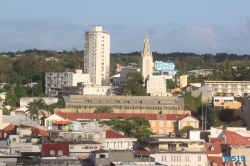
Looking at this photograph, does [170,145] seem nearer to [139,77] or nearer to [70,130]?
[70,130]

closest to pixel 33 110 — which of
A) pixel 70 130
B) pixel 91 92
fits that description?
pixel 91 92

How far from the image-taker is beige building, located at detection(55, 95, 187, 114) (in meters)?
107

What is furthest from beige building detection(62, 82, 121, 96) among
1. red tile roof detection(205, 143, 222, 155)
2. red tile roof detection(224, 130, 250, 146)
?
red tile roof detection(205, 143, 222, 155)

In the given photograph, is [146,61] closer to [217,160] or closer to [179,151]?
[217,160]

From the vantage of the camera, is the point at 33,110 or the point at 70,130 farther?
the point at 33,110

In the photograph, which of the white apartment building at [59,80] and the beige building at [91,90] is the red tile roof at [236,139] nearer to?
the beige building at [91,90]

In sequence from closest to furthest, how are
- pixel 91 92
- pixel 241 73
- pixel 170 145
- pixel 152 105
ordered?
pixel 170 145 < pixel 152 105 < pixel 91 92 < pixel 241 73

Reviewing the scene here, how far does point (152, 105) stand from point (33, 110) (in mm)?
13579

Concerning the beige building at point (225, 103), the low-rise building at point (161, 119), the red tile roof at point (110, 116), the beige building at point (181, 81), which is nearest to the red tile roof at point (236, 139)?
the low-rise building at point (161, 119)

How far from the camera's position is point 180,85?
495 ft

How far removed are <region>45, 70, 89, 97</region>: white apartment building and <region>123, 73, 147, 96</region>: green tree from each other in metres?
7.97

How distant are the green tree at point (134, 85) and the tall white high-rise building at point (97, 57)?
26.1ft

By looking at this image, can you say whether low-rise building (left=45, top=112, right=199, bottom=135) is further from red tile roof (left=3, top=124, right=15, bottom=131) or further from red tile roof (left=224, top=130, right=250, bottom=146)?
red tile roof (left=224, top=130, right=250, bottom=146)

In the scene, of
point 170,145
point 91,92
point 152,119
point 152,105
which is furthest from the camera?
point 91,92
